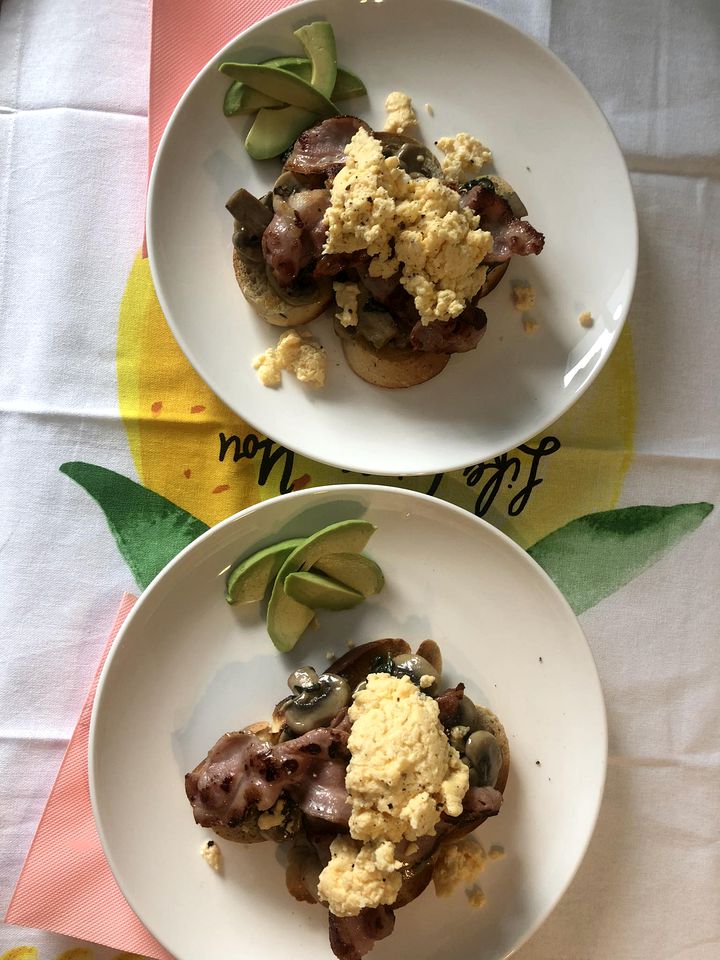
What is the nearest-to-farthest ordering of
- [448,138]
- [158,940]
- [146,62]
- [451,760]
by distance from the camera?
[451,760]
[158,940]
[448,138]
[146,62]

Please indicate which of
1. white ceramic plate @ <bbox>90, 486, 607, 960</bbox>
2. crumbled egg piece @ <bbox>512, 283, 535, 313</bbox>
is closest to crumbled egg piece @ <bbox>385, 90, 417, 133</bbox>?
crumbled egg piece @ <bbox>512, 283, 535, 313</bbox>

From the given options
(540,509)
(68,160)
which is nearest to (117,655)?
(540,509)

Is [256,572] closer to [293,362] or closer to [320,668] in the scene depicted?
[320,668]

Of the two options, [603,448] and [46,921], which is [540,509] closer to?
[603,448]

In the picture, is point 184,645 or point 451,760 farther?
point 184,645

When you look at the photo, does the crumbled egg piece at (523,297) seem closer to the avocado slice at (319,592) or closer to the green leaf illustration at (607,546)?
the green leaf illustration at (607,546)

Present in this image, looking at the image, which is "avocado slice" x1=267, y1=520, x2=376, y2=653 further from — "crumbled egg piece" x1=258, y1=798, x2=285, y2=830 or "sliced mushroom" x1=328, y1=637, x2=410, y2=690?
"crumbled egg piece" x1=258, y1=798, x2=285, y2=830

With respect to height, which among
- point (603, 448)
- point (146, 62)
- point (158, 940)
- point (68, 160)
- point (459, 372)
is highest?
point (146, 62)
